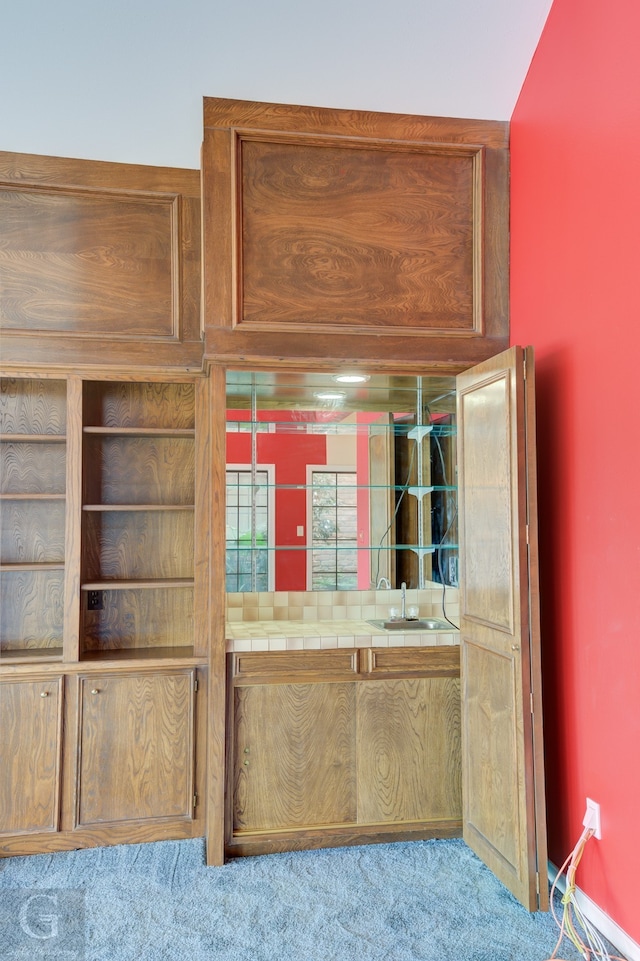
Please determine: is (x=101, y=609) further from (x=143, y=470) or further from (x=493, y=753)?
(x=493, y=753)

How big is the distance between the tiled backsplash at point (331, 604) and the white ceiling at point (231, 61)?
2.12m

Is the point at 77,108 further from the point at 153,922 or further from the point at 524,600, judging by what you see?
the point at 153,922

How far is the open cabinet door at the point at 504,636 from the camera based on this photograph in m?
2.37

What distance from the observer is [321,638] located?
288cm

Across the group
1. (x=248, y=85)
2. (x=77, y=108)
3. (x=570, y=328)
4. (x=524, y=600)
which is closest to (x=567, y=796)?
(x=524, y=600)

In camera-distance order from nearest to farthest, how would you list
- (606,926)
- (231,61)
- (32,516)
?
(606,926) → (231,61) → (32,516)

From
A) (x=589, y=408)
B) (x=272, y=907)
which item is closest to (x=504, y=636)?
(x=589, y=408)

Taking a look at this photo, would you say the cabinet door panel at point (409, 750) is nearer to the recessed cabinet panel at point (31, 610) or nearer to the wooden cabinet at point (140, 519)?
the wooden cabinet at point (140, 519)

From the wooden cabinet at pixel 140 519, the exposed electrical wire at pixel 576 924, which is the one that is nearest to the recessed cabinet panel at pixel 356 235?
the wooden cabinet at pixel 140 519

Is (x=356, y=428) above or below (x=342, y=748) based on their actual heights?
above

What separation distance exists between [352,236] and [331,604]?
173 cm

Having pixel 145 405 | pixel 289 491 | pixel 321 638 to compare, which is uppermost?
pixel 145 405

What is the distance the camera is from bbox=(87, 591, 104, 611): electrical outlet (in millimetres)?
3229

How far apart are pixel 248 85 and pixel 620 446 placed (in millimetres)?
2021
